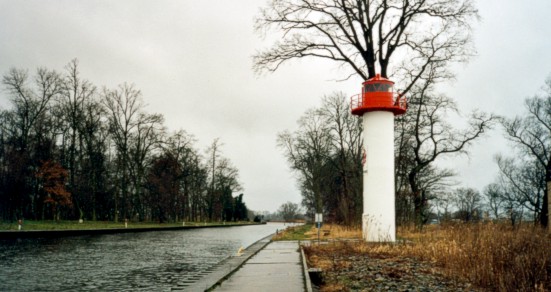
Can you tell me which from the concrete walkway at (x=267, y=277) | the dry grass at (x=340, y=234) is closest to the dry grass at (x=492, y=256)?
the concrete walkway at (x=267, y=277)

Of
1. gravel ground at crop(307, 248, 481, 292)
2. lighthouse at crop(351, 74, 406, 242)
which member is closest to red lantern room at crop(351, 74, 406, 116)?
lighthouse at crop(351, 74, 406, 242)

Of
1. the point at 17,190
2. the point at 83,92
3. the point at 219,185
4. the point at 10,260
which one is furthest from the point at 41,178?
the point at 219,185

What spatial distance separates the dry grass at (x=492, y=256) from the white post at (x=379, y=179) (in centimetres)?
494

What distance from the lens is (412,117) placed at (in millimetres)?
32938

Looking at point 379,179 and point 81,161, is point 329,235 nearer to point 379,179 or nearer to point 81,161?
point 379,179

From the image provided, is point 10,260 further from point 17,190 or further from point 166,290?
point 17,190

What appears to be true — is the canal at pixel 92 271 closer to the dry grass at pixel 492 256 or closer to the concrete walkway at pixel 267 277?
the concrete walkway at pixel 267 277

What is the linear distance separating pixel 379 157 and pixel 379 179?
3.25 feet

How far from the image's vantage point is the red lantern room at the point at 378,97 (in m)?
20.8

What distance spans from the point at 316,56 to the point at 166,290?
15.7 meters

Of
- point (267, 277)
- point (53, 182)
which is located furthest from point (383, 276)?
point (53, 182)

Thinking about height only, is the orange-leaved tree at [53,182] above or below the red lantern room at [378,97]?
below

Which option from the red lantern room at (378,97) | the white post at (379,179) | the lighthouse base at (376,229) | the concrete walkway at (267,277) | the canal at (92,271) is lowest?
the canal at (92,271)

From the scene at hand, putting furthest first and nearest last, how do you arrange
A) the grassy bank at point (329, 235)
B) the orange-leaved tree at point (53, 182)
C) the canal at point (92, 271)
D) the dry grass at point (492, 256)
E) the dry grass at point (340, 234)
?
1. the orange-leaved tree at point (53, 182)
2. the grassy bank at point (329, 235)
3. the dry grass at point (340, 234)
4. the canal at point (92, 271)
5. the dry grass at point (492, 256)
